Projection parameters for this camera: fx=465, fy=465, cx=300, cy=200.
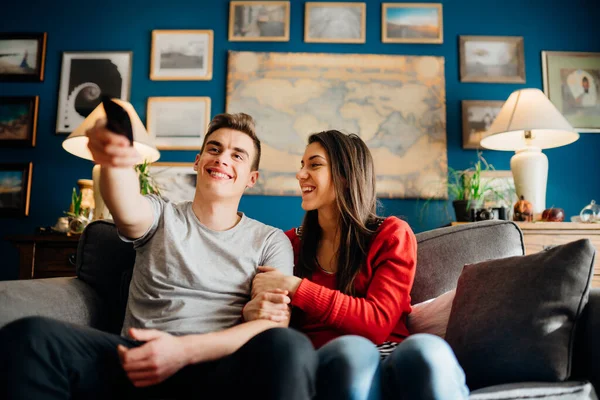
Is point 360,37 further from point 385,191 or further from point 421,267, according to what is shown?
point 421,267

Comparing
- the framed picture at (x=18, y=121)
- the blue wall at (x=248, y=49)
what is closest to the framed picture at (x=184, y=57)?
the blue wall at (x=248, y=49)

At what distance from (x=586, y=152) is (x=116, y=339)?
297cm

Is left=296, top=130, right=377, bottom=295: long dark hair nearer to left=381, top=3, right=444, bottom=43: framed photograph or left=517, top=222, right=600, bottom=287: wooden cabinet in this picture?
left=517, top=222, right=600, bottom=287: wooden cabinet

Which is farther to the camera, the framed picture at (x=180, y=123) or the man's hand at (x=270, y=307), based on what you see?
the framed picture at (x=180, y=123)

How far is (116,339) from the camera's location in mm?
1007

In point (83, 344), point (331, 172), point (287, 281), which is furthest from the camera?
point (331, 172)

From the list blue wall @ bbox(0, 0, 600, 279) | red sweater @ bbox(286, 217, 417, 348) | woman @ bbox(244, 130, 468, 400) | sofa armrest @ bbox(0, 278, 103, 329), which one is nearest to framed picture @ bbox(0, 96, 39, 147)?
blue wall @ bbox(0, 0, 600, 279)

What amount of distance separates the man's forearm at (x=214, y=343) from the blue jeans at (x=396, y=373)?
214 millimetres

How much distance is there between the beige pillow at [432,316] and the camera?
4.41 ft

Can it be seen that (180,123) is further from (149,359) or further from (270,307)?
(149,359)

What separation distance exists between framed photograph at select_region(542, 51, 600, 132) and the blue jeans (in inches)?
103

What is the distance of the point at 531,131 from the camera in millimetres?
2582

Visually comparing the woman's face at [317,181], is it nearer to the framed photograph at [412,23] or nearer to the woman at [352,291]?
the woman at [352,291]

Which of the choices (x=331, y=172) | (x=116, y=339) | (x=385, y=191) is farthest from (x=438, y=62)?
(x=116, y=339)
